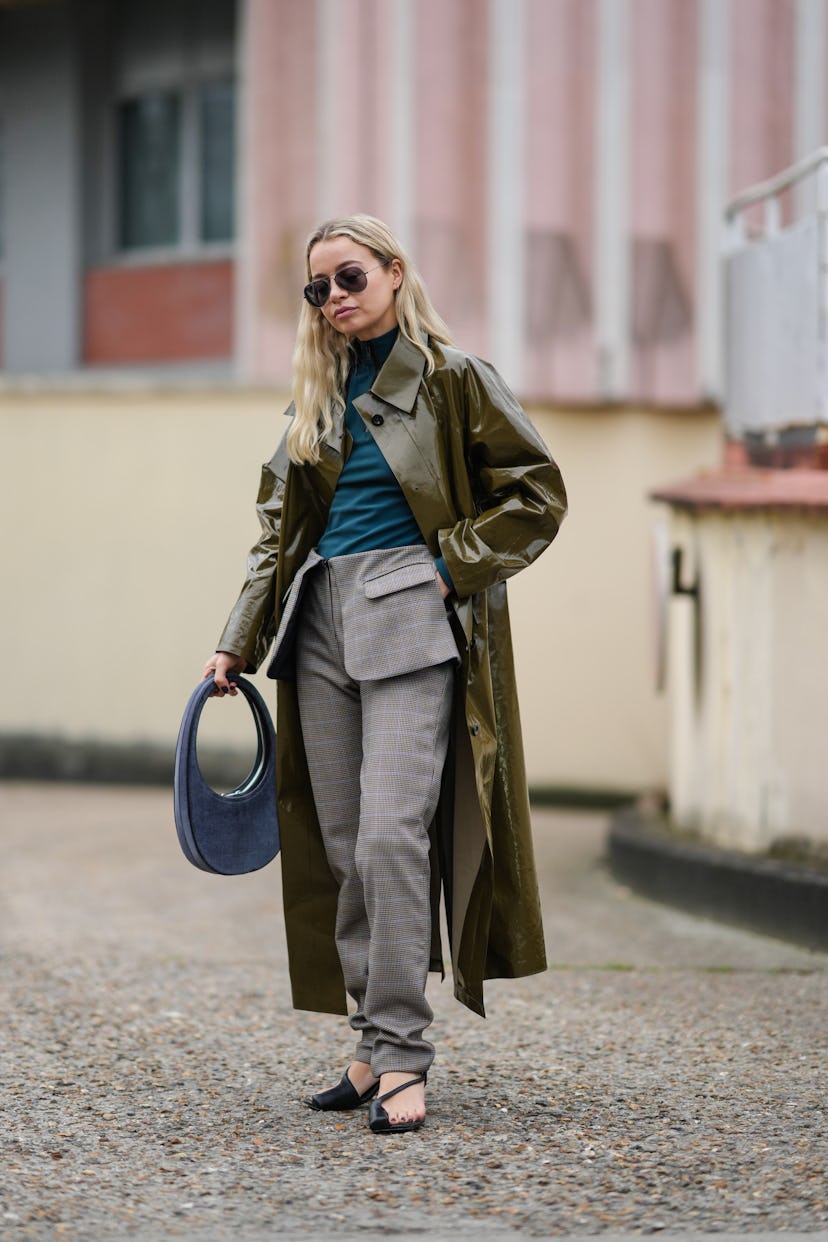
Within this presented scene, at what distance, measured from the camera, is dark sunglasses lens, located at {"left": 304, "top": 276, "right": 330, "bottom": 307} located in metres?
4.26

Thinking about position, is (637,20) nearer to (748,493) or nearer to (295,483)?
(748,493)

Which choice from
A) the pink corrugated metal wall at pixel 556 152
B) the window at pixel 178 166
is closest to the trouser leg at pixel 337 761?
the pink corrugated metal wall at pixel 556 152

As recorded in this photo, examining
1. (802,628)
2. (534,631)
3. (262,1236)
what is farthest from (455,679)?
(534,631)

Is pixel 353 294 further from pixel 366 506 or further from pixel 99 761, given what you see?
pixel 99 761

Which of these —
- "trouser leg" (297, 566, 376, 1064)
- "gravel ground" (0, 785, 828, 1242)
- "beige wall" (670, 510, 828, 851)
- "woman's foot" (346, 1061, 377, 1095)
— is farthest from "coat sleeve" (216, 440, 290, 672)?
"beige wall" (670, 510, 828, 851)

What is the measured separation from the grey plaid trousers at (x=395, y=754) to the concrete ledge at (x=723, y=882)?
238 centimetres

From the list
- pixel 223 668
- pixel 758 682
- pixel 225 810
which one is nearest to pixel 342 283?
pixel 223 668

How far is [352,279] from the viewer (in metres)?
4.22

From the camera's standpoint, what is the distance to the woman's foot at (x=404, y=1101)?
4113 millimetres

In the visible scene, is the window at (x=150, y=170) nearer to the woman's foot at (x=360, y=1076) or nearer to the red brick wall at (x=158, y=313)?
the red brick wall at (x=158, y=313)

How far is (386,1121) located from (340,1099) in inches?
9.9

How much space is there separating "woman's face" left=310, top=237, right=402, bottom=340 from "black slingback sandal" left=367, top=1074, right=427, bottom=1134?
178 cm

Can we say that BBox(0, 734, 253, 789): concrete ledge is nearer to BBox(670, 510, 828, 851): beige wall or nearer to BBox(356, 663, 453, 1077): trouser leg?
BBox(670, 510, 828, 851): beige wall

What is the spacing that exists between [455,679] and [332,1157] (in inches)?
44.4
